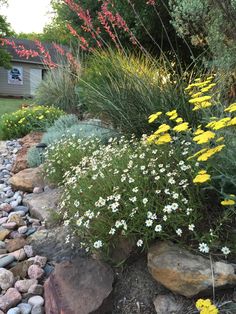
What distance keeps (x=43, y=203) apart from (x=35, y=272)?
1.09 m

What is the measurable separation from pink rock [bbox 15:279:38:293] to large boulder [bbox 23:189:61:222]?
0.77 m

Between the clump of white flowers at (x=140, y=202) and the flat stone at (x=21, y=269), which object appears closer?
the clump of white flowers at (x=140, y=202)

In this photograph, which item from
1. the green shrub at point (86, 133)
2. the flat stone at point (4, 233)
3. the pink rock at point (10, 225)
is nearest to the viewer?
the flat stone at point (4, 233)

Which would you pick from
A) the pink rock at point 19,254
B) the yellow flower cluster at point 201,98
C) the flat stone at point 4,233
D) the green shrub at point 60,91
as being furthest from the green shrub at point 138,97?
the green shrub at point 60,91

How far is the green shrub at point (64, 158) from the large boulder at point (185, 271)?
181 cm

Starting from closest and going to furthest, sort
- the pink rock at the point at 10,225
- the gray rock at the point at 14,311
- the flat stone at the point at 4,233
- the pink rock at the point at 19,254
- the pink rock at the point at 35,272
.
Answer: the gray rock at the point at 14,311, the pink rock at the point at 35,272, the pink rock at the point at 19,254, the flat stone at the point at 4,233, the pink rock at the point at 10,225

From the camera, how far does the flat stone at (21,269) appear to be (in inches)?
105

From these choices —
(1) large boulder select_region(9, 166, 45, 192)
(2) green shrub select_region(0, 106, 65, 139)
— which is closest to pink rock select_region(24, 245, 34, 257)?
(1) large boulder select_region(9, 166, 45, 192)

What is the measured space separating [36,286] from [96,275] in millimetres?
412

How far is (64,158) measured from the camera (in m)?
3.96

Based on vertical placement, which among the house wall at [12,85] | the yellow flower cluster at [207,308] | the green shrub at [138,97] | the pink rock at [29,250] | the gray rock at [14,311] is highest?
the green shrub at [138,97]

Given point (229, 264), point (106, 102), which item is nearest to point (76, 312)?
point (229, 264)

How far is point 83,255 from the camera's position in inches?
105

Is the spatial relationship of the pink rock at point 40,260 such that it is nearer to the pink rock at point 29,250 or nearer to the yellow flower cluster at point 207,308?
the pink rock at point 29,250
